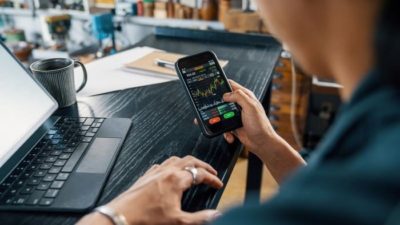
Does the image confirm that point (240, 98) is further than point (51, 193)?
Yes

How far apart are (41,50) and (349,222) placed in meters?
2.31

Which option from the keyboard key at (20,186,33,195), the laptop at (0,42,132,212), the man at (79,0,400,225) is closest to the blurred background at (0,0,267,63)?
the laptop at (0,42,132,212)

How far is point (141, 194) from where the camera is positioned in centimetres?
48

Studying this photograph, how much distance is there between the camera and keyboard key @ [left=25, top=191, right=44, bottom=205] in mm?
499

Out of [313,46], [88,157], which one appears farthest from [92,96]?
[313,46]

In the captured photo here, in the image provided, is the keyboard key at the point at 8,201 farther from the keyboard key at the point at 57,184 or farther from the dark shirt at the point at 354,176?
the dark shirt at the point at 354,176

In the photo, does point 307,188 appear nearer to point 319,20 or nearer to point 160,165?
point 319,20

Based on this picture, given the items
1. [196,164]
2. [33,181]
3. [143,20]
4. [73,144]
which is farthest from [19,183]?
[143,20]

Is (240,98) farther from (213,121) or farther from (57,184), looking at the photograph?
(57,184)

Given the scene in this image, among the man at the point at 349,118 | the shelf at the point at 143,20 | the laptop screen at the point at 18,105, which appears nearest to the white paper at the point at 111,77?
the laptop screen at the point at 18,105

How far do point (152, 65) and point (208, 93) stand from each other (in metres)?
0.32

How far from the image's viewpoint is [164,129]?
2.34 ft

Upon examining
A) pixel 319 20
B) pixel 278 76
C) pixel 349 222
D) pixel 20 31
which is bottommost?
pixel 278 76

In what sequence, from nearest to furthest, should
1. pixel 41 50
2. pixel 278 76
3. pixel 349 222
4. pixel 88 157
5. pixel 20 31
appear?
pixel 349 222
pixel 88 157
pixel 278 76
pixel 41 50
pixel 20 31
